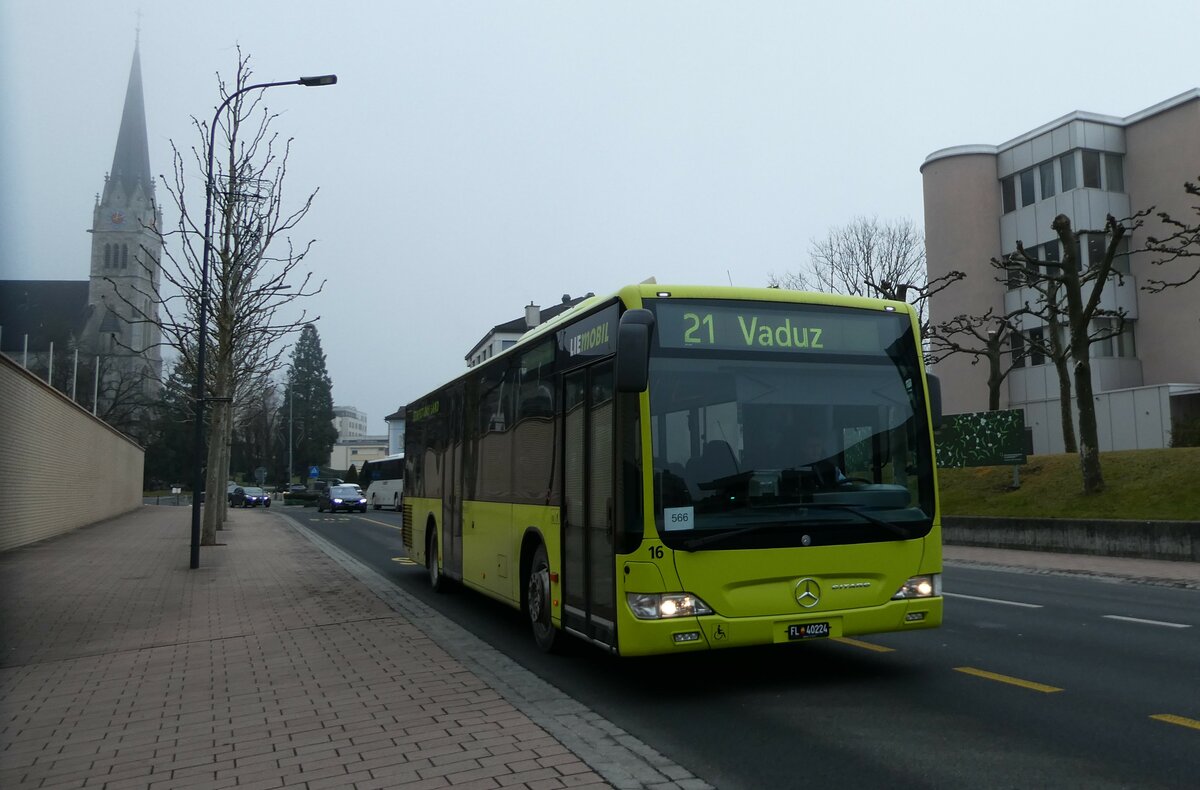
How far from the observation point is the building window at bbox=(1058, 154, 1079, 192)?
132ft

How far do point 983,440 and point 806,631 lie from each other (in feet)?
66.0

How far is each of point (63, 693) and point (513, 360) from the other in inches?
188

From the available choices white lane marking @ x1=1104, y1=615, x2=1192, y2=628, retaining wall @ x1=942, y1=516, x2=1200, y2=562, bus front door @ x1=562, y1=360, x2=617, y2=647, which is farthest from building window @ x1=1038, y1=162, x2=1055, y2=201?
bus front door @ x1=562, y1=360, x2=617, y2=647

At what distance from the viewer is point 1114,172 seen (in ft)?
134

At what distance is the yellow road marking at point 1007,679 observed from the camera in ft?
23.5

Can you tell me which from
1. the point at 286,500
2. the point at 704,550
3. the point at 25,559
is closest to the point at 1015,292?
the point at 25,559

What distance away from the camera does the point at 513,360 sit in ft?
33.0

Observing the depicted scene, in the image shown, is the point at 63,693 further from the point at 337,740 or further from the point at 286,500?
the point at 286,500

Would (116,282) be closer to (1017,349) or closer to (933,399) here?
(1017,349)

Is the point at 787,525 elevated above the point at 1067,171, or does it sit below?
below

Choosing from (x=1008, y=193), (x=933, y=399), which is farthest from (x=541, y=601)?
(x=1008, y=193)

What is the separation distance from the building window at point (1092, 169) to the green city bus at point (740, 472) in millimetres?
37150

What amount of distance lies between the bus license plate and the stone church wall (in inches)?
517

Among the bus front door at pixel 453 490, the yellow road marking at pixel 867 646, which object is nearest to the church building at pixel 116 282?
the bus front door at pixel 453 490
